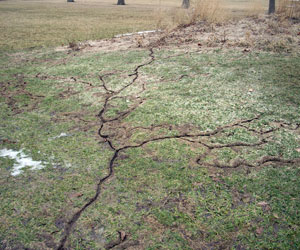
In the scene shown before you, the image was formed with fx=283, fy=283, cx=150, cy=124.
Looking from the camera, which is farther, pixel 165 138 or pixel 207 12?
pixel 207 12

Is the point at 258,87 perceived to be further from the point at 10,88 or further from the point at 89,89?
the point at 10,88

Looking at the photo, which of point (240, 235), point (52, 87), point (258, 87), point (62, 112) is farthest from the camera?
point (52, 87)

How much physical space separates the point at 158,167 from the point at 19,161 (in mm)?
1108

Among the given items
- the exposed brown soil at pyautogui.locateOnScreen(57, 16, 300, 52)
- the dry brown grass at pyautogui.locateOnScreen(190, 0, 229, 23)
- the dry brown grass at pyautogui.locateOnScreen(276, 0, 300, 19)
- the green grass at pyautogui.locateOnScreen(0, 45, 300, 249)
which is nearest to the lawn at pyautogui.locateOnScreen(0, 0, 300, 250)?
the green grass at pyautogui.locateOnScreen(0, 45, 300, 249)

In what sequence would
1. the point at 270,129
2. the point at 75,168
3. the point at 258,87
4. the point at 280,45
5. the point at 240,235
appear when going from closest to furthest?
the point at 240,235 < the point at 75,168 < the point at 270,129 < the point at 258,87 < the point at 280,45

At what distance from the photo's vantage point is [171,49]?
5.29m

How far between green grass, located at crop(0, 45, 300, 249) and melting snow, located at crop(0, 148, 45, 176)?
5 centimetres

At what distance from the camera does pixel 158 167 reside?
2.13m

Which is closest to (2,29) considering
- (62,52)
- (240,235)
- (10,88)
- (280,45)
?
(62,52)

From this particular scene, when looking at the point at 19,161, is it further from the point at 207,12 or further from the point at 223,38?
the point at 207,12

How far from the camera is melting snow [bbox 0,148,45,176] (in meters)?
2.16

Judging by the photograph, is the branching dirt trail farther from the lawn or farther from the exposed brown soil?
the exposed brown soil

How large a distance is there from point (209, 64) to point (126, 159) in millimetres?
2682

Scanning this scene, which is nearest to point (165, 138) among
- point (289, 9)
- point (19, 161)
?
point (19, 161)
